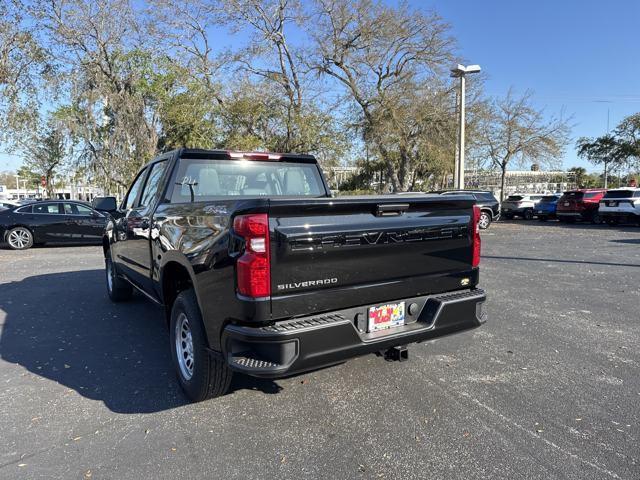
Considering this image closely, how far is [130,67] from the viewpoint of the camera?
78.0 feet

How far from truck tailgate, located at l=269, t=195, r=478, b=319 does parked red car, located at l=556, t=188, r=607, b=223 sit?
854 inches

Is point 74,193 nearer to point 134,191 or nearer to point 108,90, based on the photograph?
point 108,90

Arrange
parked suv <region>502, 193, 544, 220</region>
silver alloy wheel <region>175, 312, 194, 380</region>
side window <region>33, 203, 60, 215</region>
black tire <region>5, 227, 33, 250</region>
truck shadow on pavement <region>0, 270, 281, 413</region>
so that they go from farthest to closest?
parked suv <region>502, 193, 544, 220</region>
side window <region>33, 203, 60, 215</region>
black tire <region>5, 227, 33, 250</region>
truck shadow on pavement <region>0, 270, 281, 413</region>
silver alloy wheel <region>175, 312, 194, 380</region>

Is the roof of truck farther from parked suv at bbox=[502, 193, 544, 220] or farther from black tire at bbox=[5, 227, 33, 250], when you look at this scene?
parked suv at bbox=[502, 193, 544, 220]

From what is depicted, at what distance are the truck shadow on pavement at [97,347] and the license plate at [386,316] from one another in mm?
1139

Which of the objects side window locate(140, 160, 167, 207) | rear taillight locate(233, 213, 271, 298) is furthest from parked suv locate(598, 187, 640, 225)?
rear taillight locate(233, 213, 271, 298)

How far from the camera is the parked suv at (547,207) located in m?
24.8

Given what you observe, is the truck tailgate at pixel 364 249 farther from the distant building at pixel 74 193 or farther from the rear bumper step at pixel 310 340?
the distant building at pixel 74 193

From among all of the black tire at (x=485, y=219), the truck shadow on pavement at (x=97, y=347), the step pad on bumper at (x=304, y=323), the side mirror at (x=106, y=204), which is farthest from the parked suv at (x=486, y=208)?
the step pad on bumper at (x=304, y=323)

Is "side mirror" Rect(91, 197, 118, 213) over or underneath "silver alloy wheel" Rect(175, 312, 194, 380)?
over

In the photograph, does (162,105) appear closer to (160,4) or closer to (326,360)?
(160,4)

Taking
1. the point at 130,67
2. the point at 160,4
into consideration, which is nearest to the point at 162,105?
the point at 130,67

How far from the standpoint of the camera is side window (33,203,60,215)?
536 inches

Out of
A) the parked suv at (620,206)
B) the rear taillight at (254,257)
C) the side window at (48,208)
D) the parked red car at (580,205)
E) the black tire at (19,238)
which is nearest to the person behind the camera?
the rear taillight at (254,257)
